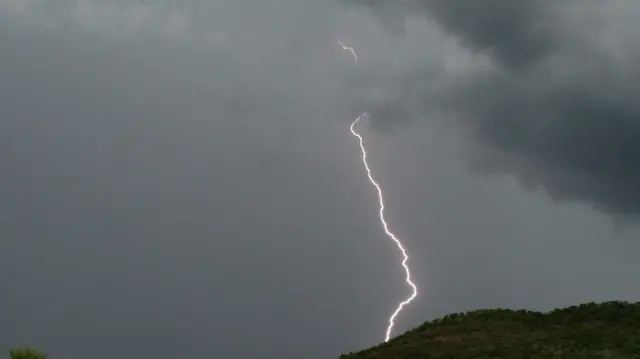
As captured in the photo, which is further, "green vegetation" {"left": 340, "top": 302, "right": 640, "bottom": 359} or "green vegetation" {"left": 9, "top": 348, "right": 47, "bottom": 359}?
"green vegetation" {"left": 340, "top": 302, "right": 640, "bottom": 359}

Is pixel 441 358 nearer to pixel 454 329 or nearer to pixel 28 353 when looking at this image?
pixel 454 329

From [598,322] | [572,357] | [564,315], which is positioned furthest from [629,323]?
[572,357]

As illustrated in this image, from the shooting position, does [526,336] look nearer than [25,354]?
No

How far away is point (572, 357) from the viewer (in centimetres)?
4928

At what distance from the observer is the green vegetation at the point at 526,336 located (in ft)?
172

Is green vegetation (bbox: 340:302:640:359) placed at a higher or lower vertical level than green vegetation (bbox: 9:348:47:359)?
higher

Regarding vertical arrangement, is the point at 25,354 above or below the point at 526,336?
below

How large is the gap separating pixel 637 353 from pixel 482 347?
11.9 meters

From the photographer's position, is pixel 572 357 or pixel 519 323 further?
pixel 519 323

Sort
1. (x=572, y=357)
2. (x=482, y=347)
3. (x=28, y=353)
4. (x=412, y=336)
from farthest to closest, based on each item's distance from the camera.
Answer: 1. (x=412, y=336)
2. (x=482, y=347)
3. (x=572, y=357)
4. (x=28, y=353)

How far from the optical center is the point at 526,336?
58844 millimetres

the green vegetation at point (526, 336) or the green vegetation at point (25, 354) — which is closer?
the green vegetation at point (25, 354)

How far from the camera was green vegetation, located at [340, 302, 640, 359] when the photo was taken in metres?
52.4

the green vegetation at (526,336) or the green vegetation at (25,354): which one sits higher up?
the green vegetation at (526,336)
